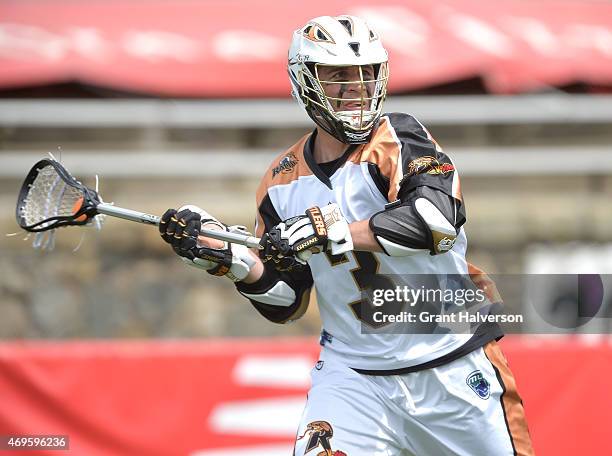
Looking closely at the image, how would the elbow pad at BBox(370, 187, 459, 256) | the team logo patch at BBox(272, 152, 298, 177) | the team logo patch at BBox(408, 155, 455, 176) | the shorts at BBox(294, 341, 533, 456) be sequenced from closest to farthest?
the elbow pad at BBox(370, 187, 459, 256) → the team logo patch at BBox(408, 155, 455, 176) → the shorts at BBox(294, 341, 533, 456) → the team logo patch at BBox(272, 152, 298, 177)

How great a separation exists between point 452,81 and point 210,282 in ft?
9.50

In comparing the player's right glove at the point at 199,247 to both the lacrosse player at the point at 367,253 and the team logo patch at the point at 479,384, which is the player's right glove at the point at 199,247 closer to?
the lacrosse player at the point at 367,253

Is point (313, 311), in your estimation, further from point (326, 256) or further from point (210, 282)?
point (326, 256)

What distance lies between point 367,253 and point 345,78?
76 centimetres

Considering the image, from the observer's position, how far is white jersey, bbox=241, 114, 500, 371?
486cm

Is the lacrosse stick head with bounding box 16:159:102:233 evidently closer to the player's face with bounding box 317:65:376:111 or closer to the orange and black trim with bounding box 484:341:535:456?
the player's face with bounding box 317:65:376:111

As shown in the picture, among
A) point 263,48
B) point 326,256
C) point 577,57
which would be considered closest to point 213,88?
point 263,48

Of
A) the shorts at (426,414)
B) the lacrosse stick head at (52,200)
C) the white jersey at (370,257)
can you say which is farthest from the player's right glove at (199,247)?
the shorts at (426,414)

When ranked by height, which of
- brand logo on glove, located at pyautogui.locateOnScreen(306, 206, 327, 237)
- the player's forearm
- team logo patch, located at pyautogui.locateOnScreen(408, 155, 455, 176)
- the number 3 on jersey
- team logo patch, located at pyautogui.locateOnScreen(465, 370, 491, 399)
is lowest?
team logo patch, located at pyautogui.locateOnScreen(465, 370, 491, 399)

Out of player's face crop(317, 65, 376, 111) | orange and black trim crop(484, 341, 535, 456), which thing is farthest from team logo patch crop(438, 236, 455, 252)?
player's face crop(317, 65, 376, 111)

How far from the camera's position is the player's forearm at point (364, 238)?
183 inches

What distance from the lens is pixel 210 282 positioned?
389 inches

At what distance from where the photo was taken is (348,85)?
5008mm

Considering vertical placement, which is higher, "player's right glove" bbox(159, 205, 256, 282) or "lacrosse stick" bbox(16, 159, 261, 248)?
"lacrosse stick" bbox(16, 159, 261, 248)
